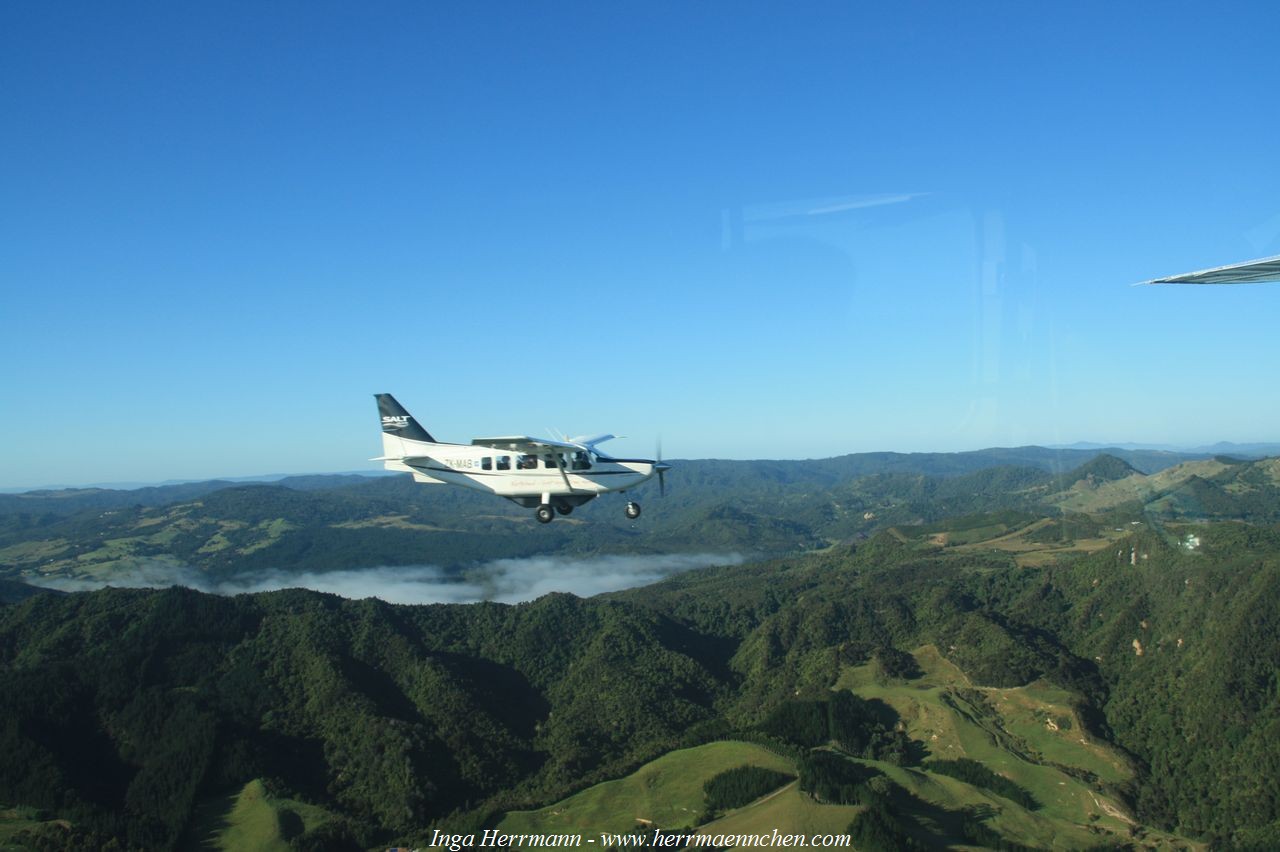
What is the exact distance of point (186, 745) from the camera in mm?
92625

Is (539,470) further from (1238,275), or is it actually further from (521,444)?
(1238,275)

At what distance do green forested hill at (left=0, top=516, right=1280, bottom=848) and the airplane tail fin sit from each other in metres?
58.8

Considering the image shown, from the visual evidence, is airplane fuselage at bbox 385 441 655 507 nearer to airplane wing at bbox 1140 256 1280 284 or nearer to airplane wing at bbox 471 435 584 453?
airplane wing at bbox 471 435 584 453

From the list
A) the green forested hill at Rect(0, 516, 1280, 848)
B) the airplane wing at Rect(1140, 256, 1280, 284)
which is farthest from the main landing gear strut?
the green forested hill at Rect(0, 516, 1280, 848)

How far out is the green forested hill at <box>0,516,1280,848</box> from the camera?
8806 cm

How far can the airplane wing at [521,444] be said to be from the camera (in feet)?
101

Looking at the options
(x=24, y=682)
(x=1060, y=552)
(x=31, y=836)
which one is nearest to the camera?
(x=31, y=836)

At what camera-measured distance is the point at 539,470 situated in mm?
35125

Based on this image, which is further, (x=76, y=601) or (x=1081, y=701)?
(x=76, y=601)

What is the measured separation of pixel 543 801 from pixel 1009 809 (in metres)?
51.2

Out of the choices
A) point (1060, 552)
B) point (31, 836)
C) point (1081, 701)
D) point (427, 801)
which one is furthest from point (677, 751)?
point (1060, 552)

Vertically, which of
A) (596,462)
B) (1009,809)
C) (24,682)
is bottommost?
(1009,809)

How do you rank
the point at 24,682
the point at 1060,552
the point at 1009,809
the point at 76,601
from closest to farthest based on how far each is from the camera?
the point at 1009,809, the point at 24,682, the point at 76,601, the point at 1060,552

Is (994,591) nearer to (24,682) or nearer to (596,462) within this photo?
(596,462)
